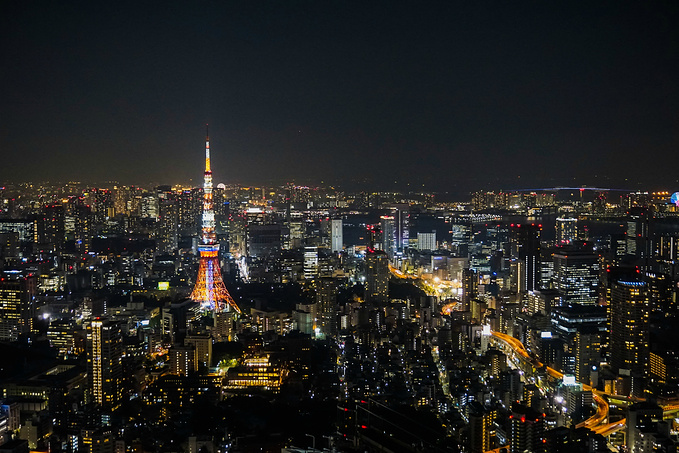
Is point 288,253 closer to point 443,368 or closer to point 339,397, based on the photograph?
point 443,368

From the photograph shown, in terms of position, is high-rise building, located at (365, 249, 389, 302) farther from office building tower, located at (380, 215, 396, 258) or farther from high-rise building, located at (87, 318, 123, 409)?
high-rise building, located at (87, 318, 123, 409)

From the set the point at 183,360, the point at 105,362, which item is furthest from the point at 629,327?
the point at 105,362

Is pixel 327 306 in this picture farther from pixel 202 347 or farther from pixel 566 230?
pixel 566 230

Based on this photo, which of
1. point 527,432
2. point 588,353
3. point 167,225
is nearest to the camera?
point 527,432

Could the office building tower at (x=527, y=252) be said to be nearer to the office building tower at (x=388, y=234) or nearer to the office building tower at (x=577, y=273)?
the office building tower at (x=577, y=273)

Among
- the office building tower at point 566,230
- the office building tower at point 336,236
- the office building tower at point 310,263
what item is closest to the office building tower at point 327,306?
the office building tower at point 310,263

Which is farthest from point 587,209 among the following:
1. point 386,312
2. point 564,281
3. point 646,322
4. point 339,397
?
point 339,397
